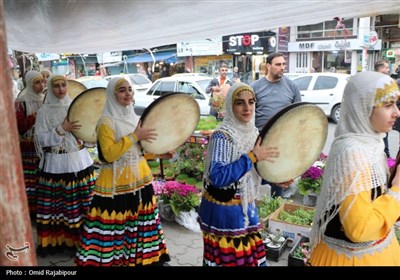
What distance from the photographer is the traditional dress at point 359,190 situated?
1.50 m

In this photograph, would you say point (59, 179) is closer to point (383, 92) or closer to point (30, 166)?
point (30, 166)

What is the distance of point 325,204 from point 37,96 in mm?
3117

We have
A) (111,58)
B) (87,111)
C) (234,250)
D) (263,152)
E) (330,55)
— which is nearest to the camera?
(263,152)

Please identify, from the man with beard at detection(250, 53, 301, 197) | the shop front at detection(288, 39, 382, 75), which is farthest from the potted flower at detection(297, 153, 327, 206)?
the shop front at detection(288, 39, 382, 75)

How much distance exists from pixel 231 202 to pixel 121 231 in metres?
1.06

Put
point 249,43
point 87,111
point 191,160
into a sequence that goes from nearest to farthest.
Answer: point 87,111
point 191,160
point 249,43

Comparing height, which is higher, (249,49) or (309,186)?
(249,49)

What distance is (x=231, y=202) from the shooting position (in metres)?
2.09

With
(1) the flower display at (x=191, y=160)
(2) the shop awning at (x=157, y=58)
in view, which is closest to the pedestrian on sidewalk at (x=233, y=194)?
(1) the flower display at (x=191, y=160)

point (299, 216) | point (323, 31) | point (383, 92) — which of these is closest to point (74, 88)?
point (299, 216)

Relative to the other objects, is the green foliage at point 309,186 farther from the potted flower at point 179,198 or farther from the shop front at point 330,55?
the shop front at point 330,55

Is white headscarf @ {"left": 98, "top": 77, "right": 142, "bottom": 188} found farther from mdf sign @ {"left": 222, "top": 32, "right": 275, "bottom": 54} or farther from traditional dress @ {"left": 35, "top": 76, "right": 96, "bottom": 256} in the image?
mdf sign @ {"left": 222, "top": 32, "right": 275, "bottom": 54}

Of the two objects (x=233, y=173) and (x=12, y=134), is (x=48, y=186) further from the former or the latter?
(x=12, y=134)
